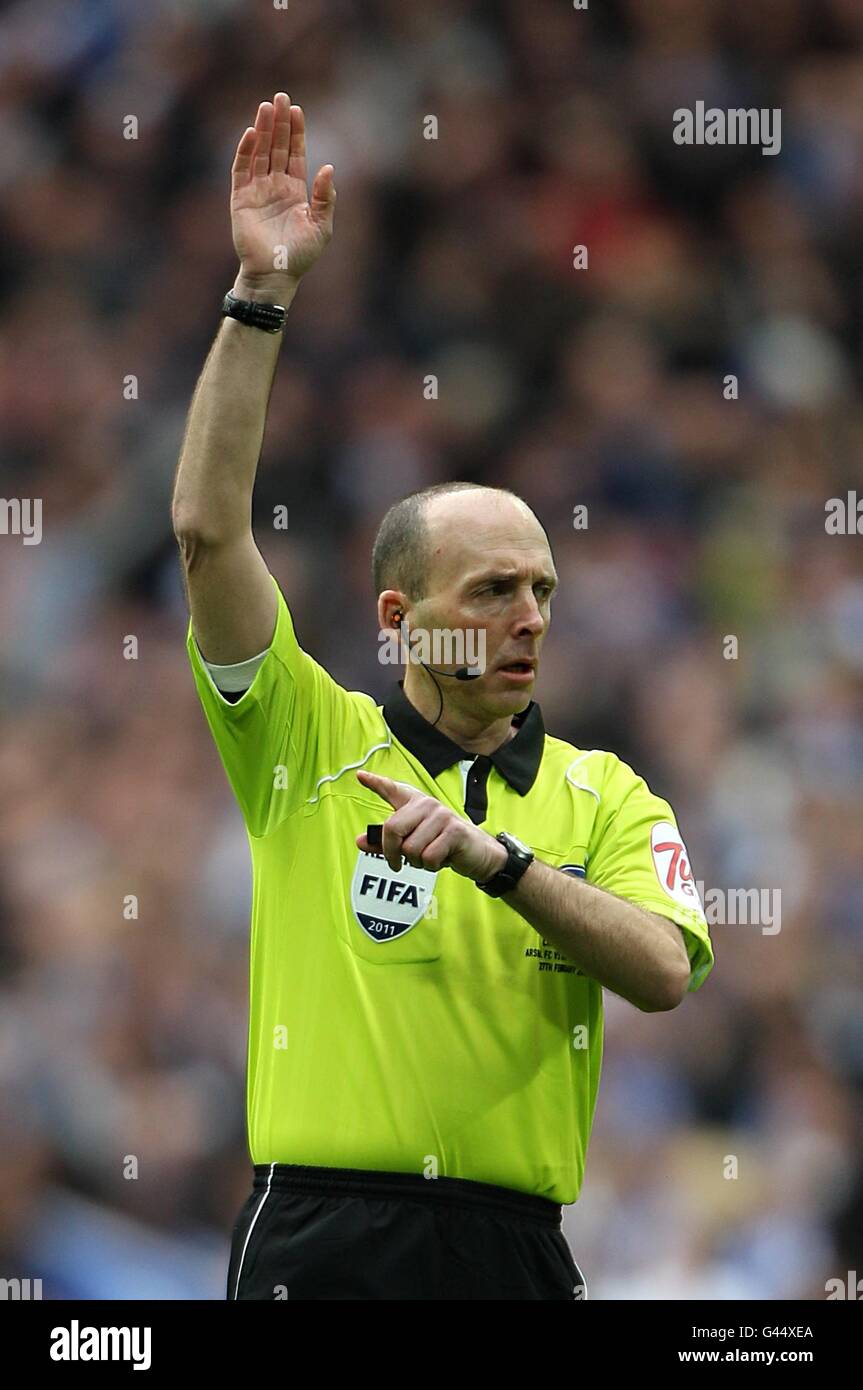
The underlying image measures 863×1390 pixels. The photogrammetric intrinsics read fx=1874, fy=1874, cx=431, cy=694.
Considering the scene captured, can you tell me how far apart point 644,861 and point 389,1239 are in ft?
2.51

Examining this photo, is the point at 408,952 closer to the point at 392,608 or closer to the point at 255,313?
the point at 392,608

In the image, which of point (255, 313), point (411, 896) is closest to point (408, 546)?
point (255, 313)

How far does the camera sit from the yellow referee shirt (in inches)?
A: 116

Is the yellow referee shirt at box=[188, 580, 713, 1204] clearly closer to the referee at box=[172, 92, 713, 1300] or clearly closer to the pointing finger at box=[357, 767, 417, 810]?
the referee at box=[172, 92, 713, 1300]

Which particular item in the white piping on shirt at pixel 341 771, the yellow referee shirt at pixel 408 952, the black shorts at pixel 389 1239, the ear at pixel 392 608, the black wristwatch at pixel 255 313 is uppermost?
the black wristwatch at pixel 255 313

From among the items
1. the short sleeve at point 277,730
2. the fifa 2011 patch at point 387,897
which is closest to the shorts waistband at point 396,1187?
the fifa 2011 patch at point 387,897

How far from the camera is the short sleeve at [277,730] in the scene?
3.10m

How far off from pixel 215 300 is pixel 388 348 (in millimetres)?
738

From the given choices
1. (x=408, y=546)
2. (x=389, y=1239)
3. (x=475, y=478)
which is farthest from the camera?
(x=475, y=478)

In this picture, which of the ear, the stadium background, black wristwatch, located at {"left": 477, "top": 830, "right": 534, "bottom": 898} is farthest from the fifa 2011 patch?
the stadium background

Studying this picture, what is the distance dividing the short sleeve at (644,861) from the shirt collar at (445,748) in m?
0.15

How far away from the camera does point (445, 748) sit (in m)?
3.29

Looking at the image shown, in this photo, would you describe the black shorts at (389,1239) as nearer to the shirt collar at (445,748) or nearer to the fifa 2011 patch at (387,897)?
the fifa 2011 patch at (387,897)

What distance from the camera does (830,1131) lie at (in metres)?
6.34
